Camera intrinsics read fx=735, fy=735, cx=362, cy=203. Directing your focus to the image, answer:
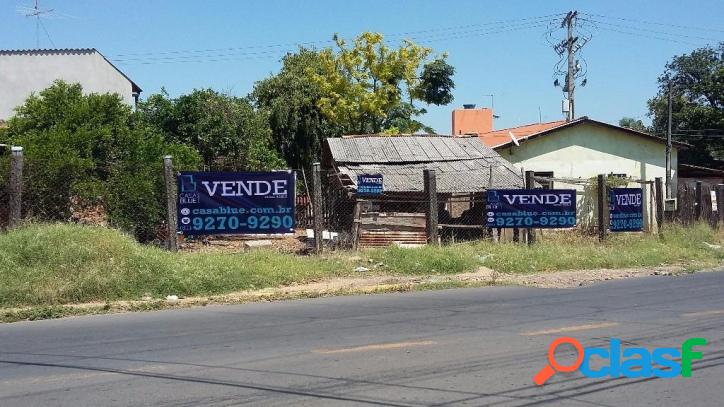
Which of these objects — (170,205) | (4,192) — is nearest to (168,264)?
(170,205)

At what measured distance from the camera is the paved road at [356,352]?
6035 mm

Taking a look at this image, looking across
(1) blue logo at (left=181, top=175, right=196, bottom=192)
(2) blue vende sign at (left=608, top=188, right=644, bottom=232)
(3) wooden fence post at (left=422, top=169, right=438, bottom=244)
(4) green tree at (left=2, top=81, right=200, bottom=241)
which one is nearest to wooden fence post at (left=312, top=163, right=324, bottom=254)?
(1) blue logo at (left=181, top=175, right=196, bottom=192)

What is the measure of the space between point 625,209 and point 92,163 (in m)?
12.8

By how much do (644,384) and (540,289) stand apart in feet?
20.2

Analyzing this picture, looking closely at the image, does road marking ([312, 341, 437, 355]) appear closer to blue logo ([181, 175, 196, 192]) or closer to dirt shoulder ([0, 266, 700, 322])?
dirt shoulder ([0, 266, 700, 322])

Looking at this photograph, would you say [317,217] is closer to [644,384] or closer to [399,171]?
[399,171]

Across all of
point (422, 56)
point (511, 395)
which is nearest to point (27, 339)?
point (511, 395)

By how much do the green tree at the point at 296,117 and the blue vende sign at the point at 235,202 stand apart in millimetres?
20917

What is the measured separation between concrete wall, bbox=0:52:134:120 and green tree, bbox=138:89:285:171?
660cm

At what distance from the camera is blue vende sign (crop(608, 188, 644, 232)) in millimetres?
18547

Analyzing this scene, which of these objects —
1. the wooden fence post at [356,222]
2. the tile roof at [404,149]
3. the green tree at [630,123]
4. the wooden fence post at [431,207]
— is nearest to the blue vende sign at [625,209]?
the wooden fence post at [431,207]

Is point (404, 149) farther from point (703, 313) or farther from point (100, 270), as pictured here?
point (703, 313)

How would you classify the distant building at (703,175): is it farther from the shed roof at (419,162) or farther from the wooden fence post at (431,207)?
the wooden fence post at (431,207)

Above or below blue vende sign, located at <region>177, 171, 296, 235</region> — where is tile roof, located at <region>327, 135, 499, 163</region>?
above
